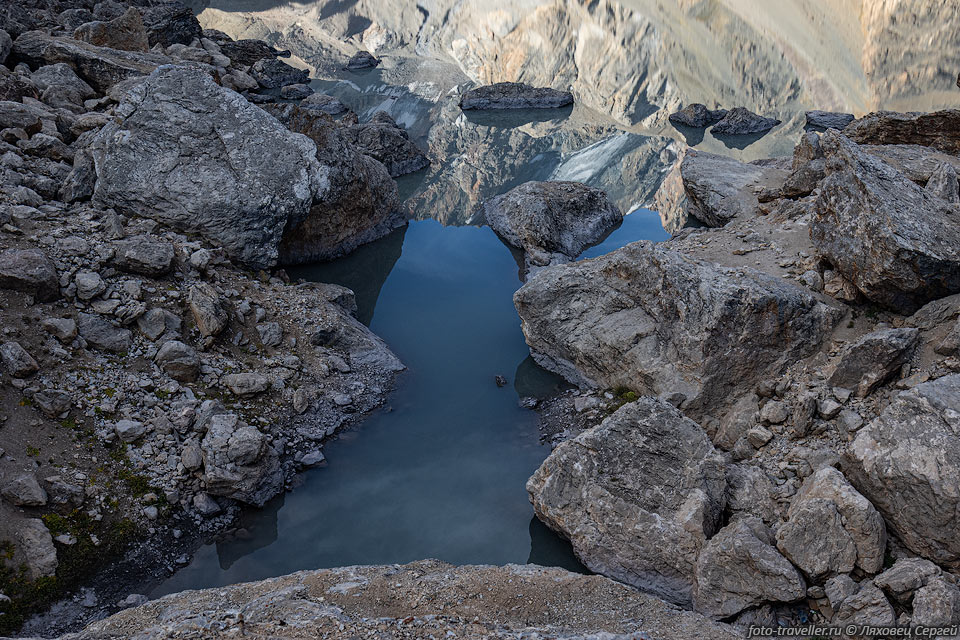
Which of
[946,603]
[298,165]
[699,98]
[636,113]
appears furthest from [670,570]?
[699,98]

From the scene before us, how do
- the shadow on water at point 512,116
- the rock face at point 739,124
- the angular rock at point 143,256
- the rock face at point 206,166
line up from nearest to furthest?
the angular rock at point 143,256
the rock face at point 206,166
the rock face at point 739,124
the shadow on water at point 512,116

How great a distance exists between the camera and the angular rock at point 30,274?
1304 centimetres

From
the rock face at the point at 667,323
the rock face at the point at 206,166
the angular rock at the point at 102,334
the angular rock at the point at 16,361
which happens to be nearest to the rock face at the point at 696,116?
the rock face at the point at 667,323

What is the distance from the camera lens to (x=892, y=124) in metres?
19.9

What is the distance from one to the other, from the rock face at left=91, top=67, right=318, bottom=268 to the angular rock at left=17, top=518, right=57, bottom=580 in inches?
322

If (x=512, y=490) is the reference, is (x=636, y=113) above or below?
above

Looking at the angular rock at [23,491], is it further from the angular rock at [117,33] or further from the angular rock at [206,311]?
the angular rock at [117,33]

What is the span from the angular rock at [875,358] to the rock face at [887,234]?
3.74 feet

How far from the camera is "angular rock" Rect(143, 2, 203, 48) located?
132 ft

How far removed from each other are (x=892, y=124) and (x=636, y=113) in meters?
19.2

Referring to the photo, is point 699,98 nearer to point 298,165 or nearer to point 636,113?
point 636,113

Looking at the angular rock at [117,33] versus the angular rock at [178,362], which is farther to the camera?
the angular rock at [117,33]

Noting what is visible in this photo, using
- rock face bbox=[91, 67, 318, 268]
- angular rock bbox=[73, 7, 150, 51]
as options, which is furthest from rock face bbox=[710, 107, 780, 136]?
angular rock bbox=[73, 7, 150, 51]

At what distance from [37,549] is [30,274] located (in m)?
5.33
